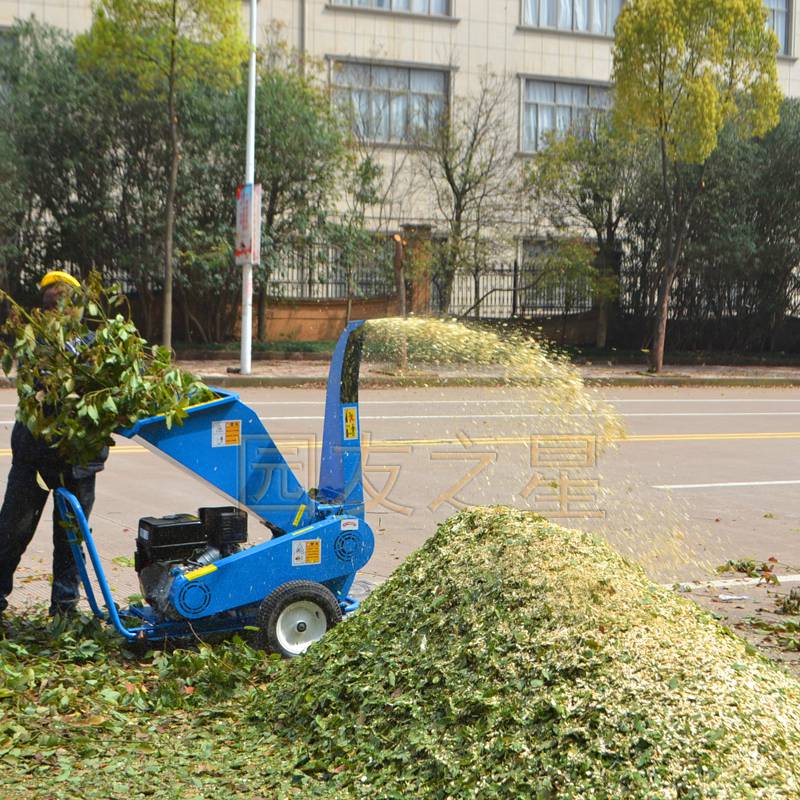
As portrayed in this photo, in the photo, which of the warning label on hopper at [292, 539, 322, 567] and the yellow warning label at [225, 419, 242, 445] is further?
the warning label on hopper at [292, 539, 322, 567]

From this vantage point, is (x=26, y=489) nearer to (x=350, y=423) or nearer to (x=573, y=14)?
(x=350, y=423)

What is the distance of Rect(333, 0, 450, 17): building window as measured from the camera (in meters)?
31.5

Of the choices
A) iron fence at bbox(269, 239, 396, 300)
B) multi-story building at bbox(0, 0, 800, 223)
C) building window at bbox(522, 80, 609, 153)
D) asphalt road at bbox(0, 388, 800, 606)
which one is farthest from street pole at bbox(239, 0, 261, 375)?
building window at bbox(522, 80, 609, 153)

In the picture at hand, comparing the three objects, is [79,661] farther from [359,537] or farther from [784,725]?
[784,725]

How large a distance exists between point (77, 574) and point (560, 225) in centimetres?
2450

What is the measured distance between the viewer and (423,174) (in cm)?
2994

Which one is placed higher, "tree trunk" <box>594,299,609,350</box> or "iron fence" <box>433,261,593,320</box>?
"iron fence" <box>433,261,593,320</box>

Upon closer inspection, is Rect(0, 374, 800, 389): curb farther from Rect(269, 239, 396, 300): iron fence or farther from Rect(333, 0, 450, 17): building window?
Rect(333, 0, 450, 17): building window

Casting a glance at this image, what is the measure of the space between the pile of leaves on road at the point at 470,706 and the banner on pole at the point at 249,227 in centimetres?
1689

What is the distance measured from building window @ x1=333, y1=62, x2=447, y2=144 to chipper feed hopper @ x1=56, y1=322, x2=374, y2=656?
83.5 feet

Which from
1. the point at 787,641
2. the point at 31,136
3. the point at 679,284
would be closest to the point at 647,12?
the point at 679,284

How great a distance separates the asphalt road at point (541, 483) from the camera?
7.98 meters

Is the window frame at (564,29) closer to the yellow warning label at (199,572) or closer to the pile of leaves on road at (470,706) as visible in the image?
the yellow warning label at (199,572)

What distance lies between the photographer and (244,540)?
17.7ft
